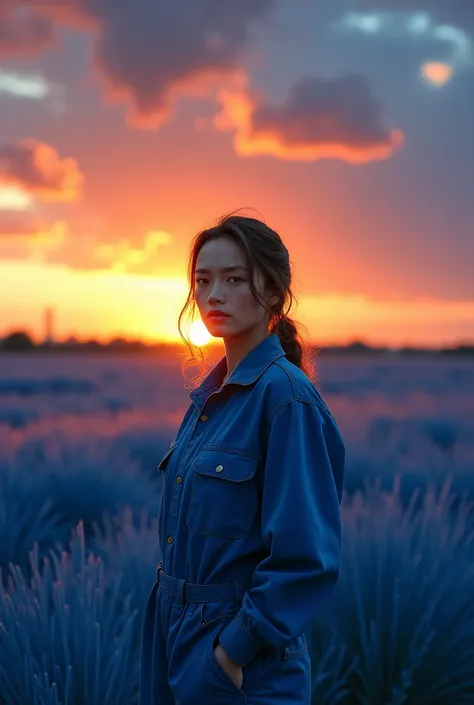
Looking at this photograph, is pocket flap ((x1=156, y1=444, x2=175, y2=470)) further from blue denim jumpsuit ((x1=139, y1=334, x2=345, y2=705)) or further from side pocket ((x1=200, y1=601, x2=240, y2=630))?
side pocket ((x1=200, y1=601, x2=240, y2=630))

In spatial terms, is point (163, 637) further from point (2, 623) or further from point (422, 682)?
point (422, 682)

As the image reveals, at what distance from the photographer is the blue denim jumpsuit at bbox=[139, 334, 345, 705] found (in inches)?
59.8

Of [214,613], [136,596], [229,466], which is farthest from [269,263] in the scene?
[136,596]

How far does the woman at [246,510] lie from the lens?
5.00 ft

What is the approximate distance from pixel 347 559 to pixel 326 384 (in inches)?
453

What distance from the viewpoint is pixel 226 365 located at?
1.92 meters

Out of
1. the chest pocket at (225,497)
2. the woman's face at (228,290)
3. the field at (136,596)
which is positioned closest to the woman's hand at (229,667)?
the chest pocket at (225,497)

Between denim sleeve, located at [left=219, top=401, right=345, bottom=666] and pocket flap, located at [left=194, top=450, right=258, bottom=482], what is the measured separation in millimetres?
37

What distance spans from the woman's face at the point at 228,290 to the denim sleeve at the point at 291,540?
23 centimetres

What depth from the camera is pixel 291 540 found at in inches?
59.7

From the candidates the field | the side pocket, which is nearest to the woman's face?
the side pocket

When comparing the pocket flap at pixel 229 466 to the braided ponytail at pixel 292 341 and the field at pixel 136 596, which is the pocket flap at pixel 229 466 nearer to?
the braided ponytail at pixel 292 341

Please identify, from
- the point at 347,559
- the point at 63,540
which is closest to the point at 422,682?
the point at 347,559

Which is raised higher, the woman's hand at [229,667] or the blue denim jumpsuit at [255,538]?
the blue denim jumpsuit at [255,538]
